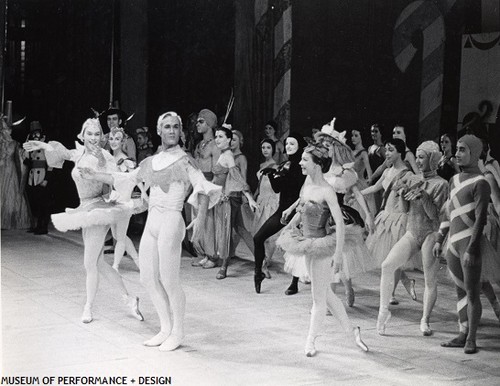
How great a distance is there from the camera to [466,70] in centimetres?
1090

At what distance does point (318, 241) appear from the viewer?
21.0 feet

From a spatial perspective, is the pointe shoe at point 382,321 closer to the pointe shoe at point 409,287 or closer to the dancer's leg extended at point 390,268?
the dancer's leg extended at point 390,268

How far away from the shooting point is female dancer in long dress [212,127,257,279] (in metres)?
9.40

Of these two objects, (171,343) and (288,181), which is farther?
(288,181)

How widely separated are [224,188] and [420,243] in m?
3.30

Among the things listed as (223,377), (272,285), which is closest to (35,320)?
(223,377)

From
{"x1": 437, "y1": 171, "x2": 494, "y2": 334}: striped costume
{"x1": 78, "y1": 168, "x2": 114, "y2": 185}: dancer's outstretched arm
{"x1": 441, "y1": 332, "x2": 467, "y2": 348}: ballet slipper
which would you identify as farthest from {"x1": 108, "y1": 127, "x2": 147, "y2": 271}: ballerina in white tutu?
{"x1": 441, "y1": 332, "x2": 467, "y2": 348}: ballet slipper

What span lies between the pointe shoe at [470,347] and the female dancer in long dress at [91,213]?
107 inches

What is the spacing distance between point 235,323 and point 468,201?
87.9 inches

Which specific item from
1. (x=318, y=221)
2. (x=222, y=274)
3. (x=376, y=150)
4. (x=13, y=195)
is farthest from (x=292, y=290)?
(x=13, y=195)

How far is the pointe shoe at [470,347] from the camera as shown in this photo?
6.43 meters

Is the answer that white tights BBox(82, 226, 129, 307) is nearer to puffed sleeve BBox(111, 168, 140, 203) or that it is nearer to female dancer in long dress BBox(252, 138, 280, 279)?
puffed sleeve BBox(111, 168, 140, 203)

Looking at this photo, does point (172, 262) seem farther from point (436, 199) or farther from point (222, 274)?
point (222, 274)

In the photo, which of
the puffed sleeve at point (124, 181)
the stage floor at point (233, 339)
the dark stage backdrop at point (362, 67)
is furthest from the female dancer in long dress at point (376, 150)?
the puffed sleeve at point (124, 181)
